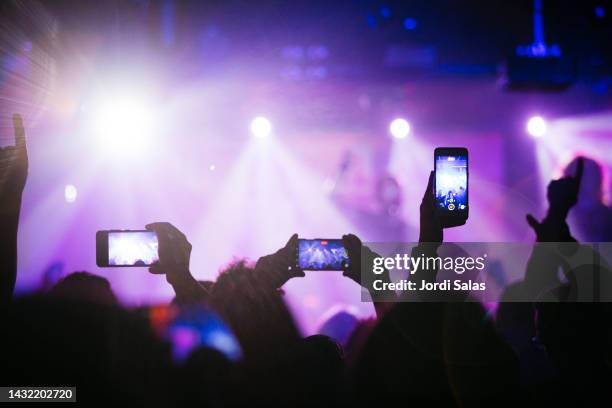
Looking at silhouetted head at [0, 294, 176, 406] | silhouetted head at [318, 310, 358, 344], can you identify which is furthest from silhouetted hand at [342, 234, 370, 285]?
silhouetted head at [318, 310, 358, 344]

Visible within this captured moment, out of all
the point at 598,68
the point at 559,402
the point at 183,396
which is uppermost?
the point at 598,68

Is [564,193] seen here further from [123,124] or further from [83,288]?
[123,124]

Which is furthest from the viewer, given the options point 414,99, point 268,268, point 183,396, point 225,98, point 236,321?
point 414,99

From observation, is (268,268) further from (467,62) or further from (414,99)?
(414,99)

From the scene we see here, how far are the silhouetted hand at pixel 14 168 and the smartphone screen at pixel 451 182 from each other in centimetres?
159

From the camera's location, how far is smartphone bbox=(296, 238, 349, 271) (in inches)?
91.4

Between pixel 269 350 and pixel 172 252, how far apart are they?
59 centimetres

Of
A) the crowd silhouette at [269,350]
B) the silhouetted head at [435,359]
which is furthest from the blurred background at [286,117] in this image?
the silhouetted head at [435,359]

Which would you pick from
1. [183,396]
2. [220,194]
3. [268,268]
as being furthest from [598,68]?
[183,396]

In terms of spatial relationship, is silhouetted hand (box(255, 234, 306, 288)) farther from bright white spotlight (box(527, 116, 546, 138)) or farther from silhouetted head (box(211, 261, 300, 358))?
bright white spotlight (box(527, 116, 546, 138))

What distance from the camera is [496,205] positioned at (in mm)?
8898

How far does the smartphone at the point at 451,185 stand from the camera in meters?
2.18

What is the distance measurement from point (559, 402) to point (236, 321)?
121 cm

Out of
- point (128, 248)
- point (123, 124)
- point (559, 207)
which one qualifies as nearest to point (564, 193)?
point (559, 207)
